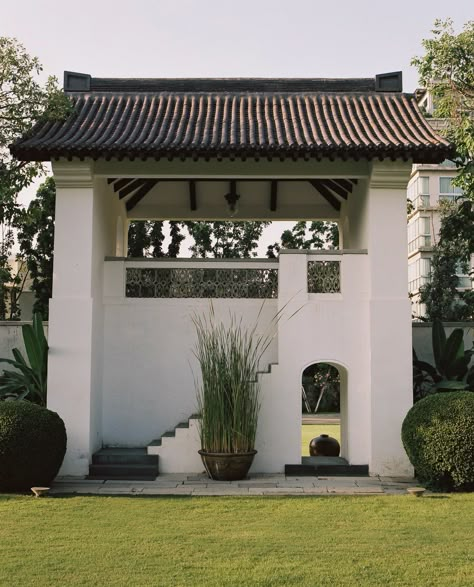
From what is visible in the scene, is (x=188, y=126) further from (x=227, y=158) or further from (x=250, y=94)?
(x=250, y=94)

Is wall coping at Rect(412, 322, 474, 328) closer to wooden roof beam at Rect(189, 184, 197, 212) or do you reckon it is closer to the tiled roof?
the tiled roof

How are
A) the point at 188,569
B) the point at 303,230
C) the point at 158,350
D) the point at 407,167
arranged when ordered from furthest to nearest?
1. the point at 303,230
2. the point at 158,350
3. the point at 407,167
4. the point at 188,569

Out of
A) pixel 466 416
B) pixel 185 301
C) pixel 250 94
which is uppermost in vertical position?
pixel 250 94

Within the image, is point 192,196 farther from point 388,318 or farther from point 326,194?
point 388,318

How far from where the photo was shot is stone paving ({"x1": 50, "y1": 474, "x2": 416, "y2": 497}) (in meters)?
9.70

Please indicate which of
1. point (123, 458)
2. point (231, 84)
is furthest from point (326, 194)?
point (123, 458)

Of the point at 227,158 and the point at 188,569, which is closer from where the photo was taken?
the point at 188,569

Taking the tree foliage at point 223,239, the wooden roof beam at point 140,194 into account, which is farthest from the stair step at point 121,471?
the tree foliage at point 223,239

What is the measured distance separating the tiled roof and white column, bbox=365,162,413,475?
662mm

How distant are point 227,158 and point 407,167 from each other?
2658 millimetres

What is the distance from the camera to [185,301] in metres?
12.1

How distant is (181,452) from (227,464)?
0.96 metres

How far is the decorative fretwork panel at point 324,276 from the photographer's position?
38.2 ft

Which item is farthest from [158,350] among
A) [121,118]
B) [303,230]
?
[303,230]
